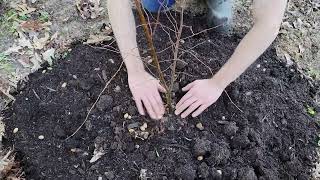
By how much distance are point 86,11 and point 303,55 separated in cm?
129

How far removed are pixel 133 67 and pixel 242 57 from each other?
0.49 metres

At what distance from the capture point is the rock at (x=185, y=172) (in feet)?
6.49

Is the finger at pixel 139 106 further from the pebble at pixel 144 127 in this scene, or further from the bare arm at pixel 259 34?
the bare arm at pixel 259 34

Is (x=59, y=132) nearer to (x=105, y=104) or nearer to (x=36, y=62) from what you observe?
(x=105, y=104)

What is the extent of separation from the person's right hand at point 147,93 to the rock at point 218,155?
28cm

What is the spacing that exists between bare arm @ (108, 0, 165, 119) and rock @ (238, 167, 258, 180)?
0.43 metres

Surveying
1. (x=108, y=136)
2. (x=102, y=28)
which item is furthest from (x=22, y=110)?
(x=102, y=28)

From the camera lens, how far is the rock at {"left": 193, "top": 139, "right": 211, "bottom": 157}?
2.03m

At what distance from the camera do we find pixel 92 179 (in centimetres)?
202

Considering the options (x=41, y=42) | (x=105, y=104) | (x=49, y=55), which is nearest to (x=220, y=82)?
(x=105, y=104)

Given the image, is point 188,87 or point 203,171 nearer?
point 203,171

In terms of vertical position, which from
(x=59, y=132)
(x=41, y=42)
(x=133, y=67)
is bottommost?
(x=59, y=132)

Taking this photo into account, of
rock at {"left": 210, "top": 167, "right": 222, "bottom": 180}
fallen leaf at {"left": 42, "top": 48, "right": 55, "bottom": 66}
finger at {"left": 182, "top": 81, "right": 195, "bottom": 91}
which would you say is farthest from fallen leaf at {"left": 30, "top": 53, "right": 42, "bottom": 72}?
rock at {"left": 210, "top": 167, "right": 222, "bottom": 180}

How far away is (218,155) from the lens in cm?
Result: 202
